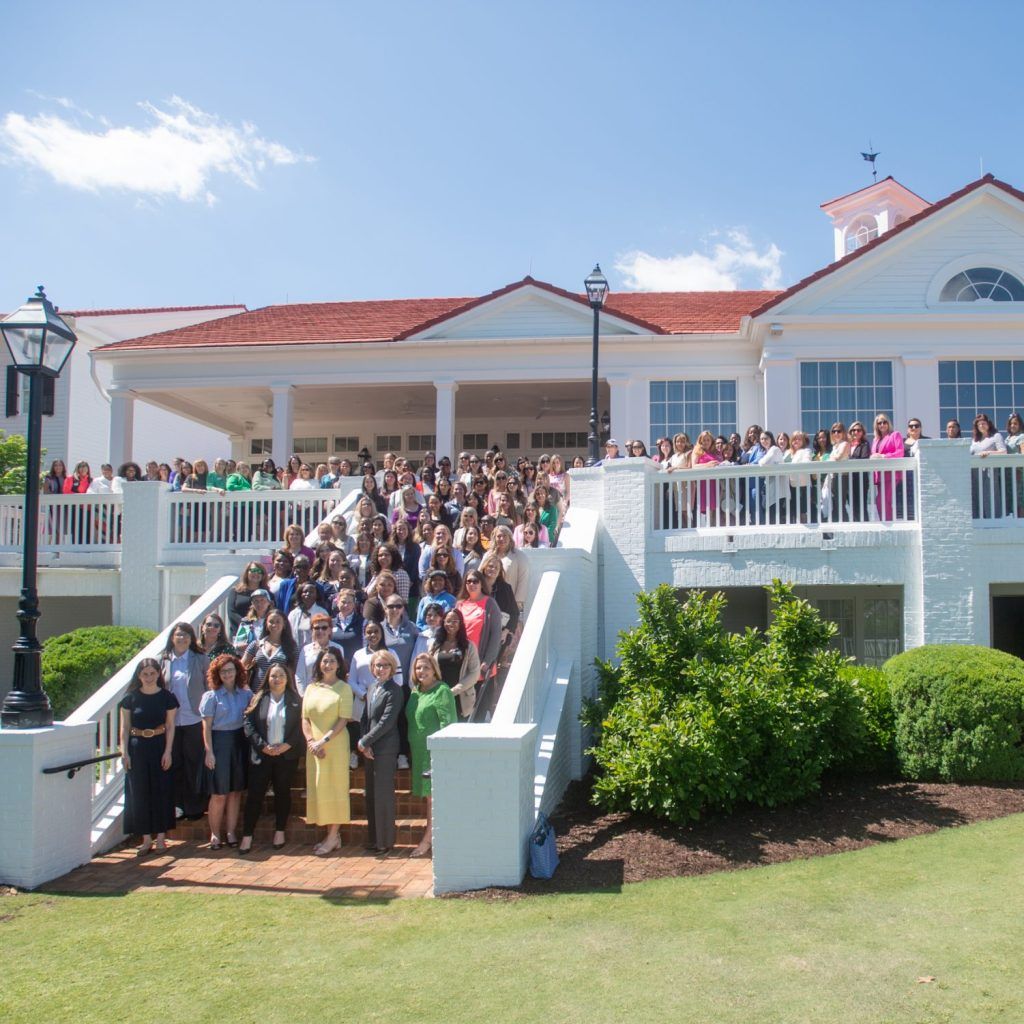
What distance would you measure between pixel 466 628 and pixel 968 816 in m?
4.34

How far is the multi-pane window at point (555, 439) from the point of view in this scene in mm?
24328

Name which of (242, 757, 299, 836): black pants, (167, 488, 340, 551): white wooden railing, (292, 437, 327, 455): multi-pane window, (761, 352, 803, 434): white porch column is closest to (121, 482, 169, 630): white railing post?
(167, 488, 340, 551): white wooden railing

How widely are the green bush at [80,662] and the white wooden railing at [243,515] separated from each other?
1620mm

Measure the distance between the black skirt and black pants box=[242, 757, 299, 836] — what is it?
0.10m

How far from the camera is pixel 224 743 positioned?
27.8 ft

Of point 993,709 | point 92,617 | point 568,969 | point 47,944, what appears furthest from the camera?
point 92,617

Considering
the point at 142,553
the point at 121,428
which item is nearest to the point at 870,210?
the point at 121,428

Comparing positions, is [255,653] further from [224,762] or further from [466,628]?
[466,628]

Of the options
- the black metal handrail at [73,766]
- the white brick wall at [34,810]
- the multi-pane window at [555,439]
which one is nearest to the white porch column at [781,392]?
the multi-pane window at [555,439]

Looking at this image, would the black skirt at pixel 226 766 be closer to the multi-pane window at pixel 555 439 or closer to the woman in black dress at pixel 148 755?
the woman in black dress at pixel 148 755

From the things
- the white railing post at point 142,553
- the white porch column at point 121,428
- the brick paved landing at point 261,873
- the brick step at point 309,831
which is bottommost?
the brick paved landing at point 261,873

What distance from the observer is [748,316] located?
57.8 ft

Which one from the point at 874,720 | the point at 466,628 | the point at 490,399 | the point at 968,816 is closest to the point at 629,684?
the point at 466,628

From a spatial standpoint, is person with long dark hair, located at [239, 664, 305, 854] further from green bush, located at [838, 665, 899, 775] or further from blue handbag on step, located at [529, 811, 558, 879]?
green bush, located at [838, 665, 899, 775]
